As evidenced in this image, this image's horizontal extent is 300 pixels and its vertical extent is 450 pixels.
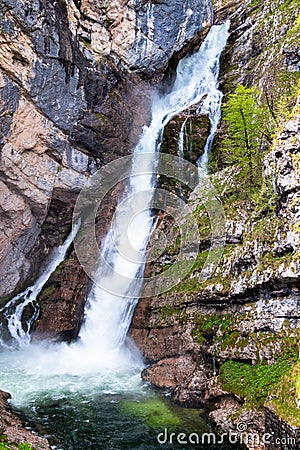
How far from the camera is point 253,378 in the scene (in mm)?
9023

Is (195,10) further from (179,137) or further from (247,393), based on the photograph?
(247,393)

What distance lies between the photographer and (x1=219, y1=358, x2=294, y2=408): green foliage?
8430mm

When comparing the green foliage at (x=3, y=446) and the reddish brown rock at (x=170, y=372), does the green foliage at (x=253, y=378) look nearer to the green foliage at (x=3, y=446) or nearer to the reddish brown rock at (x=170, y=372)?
the reddish brown rock at (x=170, y=372)

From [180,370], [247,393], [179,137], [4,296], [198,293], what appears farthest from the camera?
[179,137]

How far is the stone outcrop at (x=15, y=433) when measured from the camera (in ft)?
24.6

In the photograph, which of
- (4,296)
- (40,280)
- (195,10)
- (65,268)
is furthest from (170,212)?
(195,10)

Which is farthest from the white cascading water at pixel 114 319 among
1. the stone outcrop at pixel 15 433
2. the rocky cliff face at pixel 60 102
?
the rocky cliff face at pixel 60 102

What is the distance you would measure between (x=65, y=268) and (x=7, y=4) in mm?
10827

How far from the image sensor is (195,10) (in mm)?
22500
